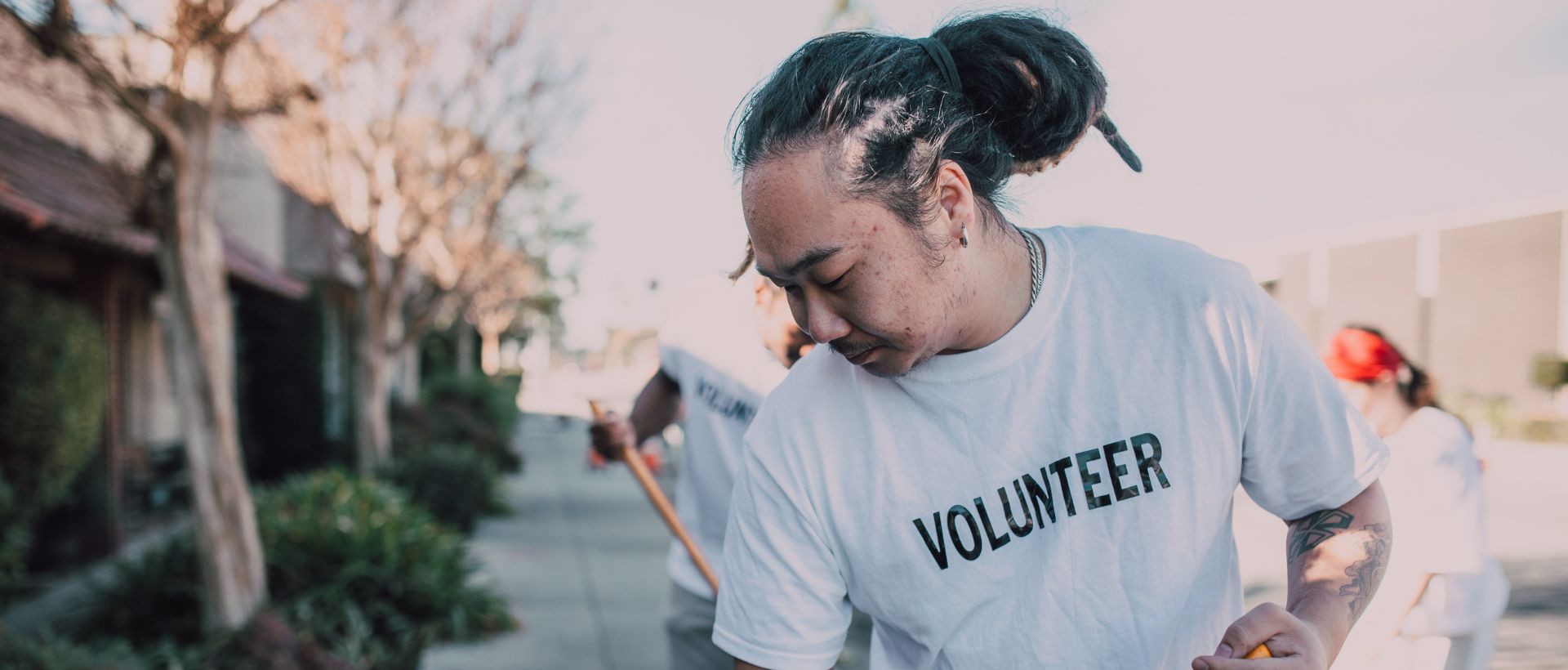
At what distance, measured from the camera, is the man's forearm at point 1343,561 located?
154 cm

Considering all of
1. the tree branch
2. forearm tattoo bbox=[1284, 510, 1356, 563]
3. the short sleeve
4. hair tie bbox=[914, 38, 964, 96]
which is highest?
the tree branch

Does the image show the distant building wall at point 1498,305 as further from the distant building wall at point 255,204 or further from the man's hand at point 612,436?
the man's hand at point 612,436

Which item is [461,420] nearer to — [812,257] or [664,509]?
[664,509]

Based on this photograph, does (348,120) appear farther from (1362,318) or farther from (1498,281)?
(1362,318)

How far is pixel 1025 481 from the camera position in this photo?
151 centimetres

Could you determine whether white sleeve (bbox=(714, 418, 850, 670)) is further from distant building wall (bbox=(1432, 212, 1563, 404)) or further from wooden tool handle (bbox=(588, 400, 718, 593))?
distant building wall (bbox=(1432, 212, 1563, 404))

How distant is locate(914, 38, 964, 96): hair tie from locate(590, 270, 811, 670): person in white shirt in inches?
54.7

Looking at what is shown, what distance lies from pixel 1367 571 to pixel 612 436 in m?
2.12

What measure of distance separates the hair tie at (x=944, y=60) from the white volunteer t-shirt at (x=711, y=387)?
59.0 inches

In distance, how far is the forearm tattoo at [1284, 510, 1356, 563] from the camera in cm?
158

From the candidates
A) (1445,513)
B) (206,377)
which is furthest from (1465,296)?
(206,377)

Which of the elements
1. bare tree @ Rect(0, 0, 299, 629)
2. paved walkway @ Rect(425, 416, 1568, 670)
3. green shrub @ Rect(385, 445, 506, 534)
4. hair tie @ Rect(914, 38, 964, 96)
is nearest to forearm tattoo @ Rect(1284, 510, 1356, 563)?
hair tie @ Rect(914, 38, 964, 96)

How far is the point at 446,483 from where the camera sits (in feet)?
31.5

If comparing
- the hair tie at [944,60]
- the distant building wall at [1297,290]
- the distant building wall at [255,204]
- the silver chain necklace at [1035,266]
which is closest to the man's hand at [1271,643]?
the silver chain necklace at [1035,266]
